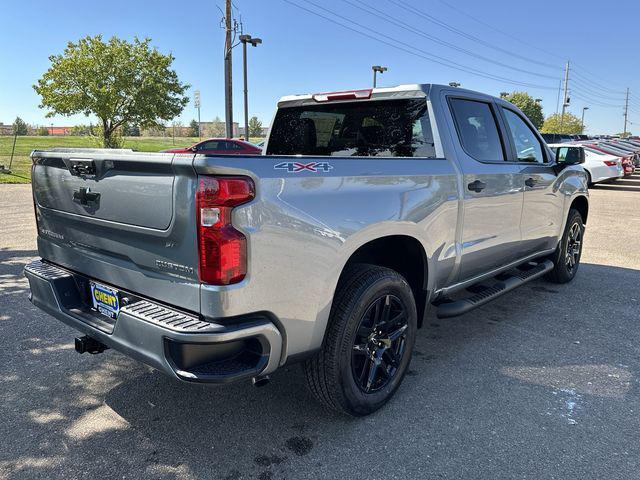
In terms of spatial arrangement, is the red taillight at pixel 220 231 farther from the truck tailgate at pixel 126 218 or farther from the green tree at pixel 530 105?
the green tree at pixel 530 105

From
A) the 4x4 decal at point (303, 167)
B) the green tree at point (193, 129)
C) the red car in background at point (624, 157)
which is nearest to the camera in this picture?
the 4x4 decal at point (303, 167)

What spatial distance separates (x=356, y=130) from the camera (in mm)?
3832

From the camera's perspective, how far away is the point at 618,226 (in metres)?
10.3

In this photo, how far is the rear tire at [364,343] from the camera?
8.72ft

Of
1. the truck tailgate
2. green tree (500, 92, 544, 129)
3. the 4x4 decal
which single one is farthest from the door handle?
green tree (500, 92, 544, 129)

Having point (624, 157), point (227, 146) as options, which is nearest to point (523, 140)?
point (227, 146)

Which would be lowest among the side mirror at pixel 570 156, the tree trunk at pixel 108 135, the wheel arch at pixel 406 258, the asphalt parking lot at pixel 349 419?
the asphalt parking lot at pixel 349 419

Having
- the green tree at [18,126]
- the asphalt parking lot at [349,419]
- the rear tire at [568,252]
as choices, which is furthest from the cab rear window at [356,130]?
the green tree at [18,126]

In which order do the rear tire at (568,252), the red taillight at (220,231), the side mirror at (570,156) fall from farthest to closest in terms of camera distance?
the rear tire at (568,252)
the side mirror at (570,156)
the red taillight at (220,231)

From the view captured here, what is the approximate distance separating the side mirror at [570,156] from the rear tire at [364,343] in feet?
9.45

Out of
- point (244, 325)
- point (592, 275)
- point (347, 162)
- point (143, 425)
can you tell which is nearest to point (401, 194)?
point (347, 162)

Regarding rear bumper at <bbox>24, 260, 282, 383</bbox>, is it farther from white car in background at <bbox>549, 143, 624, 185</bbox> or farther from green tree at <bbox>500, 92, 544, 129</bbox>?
green tree at <bbox>500, 92, 544, 129</bbox>

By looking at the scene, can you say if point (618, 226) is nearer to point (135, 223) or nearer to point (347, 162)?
point (347, 162)

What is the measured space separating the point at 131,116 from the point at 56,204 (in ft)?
102
